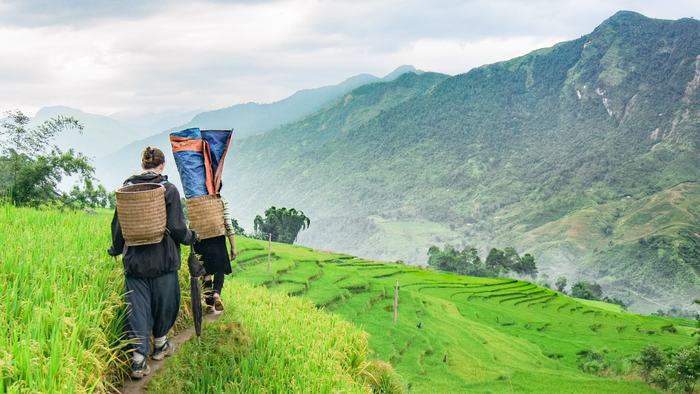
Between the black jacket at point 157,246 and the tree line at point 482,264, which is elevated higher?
the black jacket at point 157,246

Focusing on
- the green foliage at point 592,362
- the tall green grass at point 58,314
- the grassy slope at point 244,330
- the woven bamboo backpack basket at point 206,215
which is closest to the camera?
the tall green grass at point 58,314

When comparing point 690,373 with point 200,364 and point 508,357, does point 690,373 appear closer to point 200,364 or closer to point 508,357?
point 508,357

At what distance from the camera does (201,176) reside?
295 inches

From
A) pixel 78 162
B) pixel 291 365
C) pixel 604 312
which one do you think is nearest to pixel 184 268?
pixel 291 365

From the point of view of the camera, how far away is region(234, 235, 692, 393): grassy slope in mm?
23062

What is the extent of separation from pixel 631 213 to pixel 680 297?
58.3 metres

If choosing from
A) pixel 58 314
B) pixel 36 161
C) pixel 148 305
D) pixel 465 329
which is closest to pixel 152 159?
pixel 148 305

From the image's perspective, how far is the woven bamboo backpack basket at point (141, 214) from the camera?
5.71m

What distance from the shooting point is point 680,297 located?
427ft

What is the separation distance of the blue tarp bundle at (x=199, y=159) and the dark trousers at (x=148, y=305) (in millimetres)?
1531

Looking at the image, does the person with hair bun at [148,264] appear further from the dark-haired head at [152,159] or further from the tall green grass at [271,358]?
the tall green grass at [271,358]

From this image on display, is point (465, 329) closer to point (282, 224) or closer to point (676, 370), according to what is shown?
point (676, 370)

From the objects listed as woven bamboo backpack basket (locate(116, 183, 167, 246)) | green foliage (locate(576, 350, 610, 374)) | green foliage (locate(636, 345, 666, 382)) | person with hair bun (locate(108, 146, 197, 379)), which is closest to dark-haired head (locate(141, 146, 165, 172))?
person with hair bun (locate(108, 146, 197, 379))

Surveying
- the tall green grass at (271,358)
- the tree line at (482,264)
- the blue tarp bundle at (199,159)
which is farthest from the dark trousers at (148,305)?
the tree line at (482,264)
